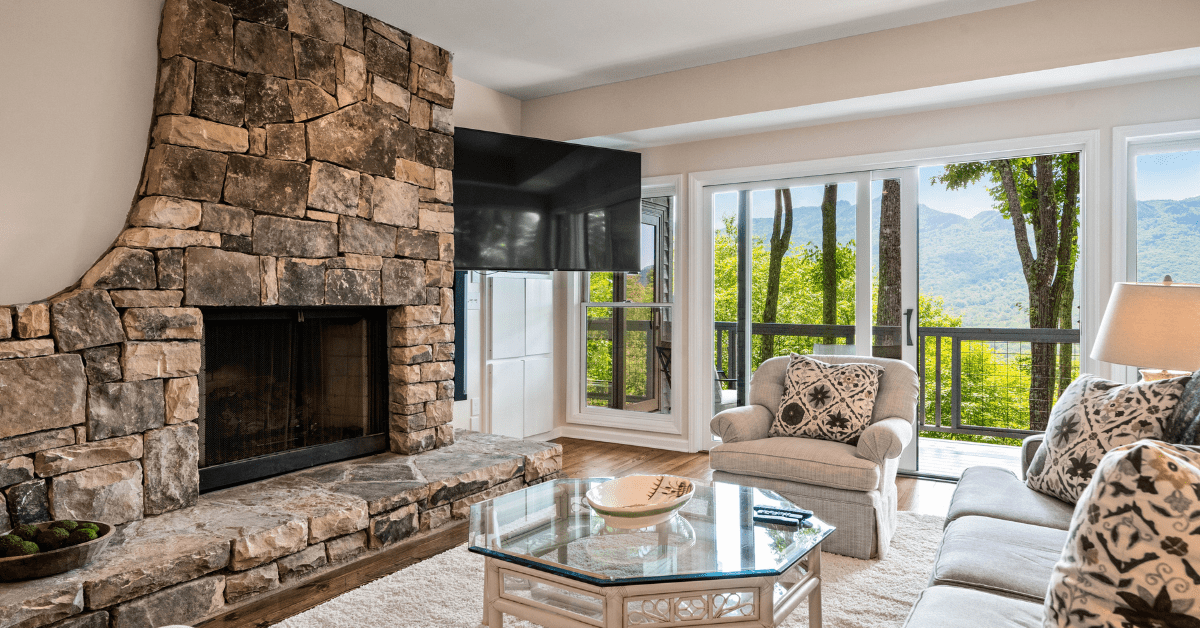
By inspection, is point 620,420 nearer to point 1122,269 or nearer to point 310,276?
point 310,276

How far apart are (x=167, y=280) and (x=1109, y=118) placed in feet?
14.8

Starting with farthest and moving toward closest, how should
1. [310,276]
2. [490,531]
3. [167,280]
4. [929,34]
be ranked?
[929,34], [310,276], [167,280], [490,531]

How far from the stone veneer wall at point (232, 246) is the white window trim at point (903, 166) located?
1926mm

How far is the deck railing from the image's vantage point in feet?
17.4

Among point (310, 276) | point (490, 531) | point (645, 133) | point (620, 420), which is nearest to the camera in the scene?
point (490, 531)

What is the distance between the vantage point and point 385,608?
2.34m

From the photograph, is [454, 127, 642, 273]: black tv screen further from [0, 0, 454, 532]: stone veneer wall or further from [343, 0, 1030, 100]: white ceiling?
[343, 0, 1030, 100]: white ceiling

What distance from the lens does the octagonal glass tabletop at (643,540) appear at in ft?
5.51

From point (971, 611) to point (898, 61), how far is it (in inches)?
124

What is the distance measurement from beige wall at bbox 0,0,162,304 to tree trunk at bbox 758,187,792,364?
3.56 metres

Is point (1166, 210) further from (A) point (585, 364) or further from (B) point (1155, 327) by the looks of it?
(A) point (585, 364)

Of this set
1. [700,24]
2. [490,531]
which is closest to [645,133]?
[700,24]

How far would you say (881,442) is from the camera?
279cm

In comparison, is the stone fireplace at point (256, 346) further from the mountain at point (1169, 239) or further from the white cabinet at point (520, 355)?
the mountain at point (1169, 239)
